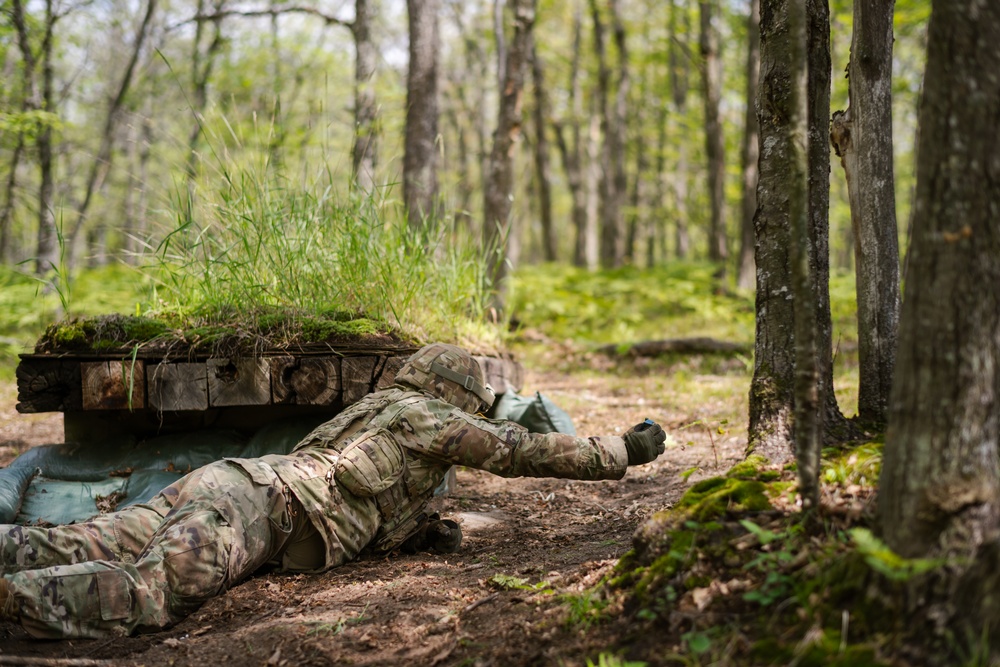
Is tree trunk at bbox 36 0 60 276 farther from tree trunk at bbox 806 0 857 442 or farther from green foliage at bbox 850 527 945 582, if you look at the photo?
green foliage at bbox 850 527 945 582

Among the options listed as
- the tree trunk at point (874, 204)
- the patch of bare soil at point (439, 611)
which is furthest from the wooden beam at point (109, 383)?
the tree trunk at point (874, 204)

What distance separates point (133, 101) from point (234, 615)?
15942 millimetres

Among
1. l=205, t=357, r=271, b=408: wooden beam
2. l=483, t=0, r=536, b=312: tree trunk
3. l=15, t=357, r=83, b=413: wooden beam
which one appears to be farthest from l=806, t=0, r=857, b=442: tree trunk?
l=483, t=0, r=536, b=312: tree trunk

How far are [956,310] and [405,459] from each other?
2.36 metres

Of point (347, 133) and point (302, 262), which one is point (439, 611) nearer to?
point (302, 262)

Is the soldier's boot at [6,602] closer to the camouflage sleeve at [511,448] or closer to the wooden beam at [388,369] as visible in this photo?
the camouflage sleeve at [511,448]

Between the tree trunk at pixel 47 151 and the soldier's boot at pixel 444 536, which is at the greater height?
the tree trunk at pixel 47 151

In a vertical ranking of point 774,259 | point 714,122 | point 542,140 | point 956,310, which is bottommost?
point 956,310

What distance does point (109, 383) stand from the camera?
4.25 meters

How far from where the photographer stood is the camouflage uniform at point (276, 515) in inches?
110

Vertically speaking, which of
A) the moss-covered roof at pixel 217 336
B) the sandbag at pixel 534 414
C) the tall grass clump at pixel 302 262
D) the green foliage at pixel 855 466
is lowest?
the sandbag at pixel 534 414

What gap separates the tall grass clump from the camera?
15.2 ft

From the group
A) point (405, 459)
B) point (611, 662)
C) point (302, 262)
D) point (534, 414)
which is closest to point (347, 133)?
point (302, 262)

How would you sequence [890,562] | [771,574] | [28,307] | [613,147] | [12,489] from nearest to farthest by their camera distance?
1. [890,562]
2. [771,574]
3. [12,489]
4. [28,307]
5. [613,147]
